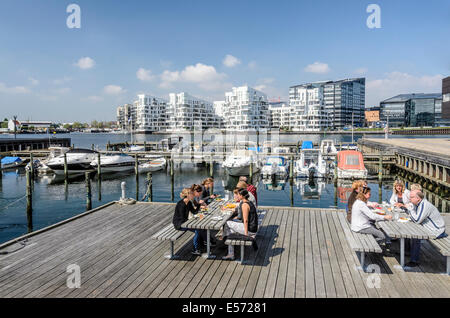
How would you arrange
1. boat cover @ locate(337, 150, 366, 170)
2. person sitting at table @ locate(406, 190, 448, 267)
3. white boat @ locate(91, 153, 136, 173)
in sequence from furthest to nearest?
white boat @ locate(91, 153, 136, 173) < boat cover @ locate(337, 150, 366, 170) < person sitting at table @ locate(406, 190, 448, 267)

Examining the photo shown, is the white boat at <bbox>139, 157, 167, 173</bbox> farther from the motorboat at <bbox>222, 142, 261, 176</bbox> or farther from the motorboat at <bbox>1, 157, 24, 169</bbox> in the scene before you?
the motorboat at <bbox>1, 157, 24, 169</bbox>

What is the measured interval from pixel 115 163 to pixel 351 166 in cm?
2553

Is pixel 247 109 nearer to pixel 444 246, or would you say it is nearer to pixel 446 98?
pixel 446 98

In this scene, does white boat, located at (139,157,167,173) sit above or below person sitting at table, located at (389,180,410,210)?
below

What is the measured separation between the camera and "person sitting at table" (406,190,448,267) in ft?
23.1

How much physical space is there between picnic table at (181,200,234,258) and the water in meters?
11.8

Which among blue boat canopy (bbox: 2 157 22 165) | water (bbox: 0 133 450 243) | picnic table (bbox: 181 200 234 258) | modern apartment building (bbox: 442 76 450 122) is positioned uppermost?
modern apartment building (bbox: 442 76 450 122)

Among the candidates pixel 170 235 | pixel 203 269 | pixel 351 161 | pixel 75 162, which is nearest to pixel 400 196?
pixel 203 269

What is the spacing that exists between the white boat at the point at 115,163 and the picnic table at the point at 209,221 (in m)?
30.1

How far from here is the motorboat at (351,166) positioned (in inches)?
1163

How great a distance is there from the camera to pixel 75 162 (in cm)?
3541

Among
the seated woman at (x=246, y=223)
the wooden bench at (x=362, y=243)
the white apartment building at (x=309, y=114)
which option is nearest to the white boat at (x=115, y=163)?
the seated woman at (x=246, y=223)

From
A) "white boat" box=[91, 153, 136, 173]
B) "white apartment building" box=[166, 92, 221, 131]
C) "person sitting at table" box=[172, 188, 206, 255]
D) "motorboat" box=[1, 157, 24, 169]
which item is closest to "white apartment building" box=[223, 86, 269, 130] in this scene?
"white apartment building" box=[166, 92, 221, 131]
